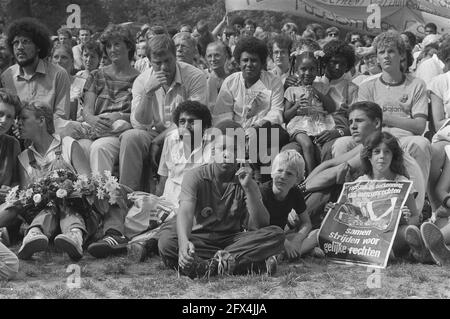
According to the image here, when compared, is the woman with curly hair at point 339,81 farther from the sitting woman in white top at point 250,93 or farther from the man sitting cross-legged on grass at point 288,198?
the man sitting cross-legged on grass at point 288,198

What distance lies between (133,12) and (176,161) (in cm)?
2365

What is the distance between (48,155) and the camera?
653 centimetres

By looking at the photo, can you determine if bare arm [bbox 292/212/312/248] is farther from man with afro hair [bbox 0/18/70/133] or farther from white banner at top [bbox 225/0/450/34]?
white banner at top [bbox 225/0/450/34]

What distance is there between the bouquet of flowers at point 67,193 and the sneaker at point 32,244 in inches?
14.8

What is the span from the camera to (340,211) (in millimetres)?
6059

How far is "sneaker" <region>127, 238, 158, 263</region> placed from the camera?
5902 millimetres

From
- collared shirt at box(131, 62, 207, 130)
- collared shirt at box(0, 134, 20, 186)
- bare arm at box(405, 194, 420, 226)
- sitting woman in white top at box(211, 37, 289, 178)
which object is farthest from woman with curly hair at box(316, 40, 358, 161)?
collared shirt at box(0, 134, 20, 186)

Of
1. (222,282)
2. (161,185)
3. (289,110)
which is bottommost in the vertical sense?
(222,282)

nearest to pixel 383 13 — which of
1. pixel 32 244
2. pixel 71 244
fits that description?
pixel 71 244

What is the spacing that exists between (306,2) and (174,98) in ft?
23.3

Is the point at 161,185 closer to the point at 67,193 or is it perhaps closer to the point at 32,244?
the point at 67,193

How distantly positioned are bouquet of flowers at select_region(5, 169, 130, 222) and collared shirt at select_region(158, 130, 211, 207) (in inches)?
19.5

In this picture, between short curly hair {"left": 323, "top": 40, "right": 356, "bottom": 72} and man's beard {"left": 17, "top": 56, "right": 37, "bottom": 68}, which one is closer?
man's beard {"left": 17, "top": 56, "right": 37, "bottom": 68}
